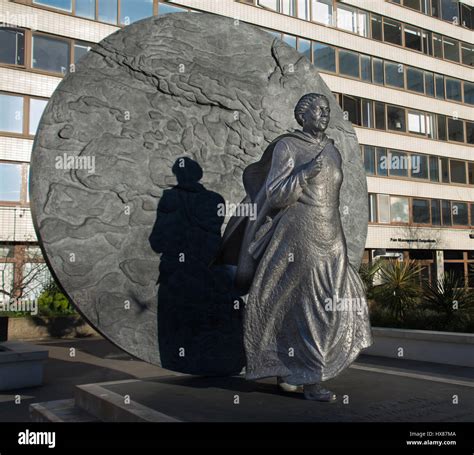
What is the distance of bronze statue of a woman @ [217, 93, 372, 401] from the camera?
4.77 m

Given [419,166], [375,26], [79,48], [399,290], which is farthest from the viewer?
[419,166]

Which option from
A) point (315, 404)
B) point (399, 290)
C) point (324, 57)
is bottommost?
point (315, 404)

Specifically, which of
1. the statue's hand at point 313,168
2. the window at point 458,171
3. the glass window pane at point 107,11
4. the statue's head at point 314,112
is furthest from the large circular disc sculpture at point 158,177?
the window at point 458,171

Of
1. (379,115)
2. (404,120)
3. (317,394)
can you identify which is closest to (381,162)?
(379,115)

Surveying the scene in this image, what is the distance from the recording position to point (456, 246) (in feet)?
105

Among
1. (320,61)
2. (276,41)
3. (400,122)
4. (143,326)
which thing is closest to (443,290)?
(276,41)

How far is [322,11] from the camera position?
27438 millimetres

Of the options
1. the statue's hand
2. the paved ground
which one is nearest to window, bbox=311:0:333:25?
the paved ground

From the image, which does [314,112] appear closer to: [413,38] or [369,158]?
[369,158]

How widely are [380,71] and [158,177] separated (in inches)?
1021

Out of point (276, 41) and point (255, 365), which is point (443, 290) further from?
point (255, 365)

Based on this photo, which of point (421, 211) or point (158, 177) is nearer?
point (158, 177)

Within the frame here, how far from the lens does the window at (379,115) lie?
1156 inches

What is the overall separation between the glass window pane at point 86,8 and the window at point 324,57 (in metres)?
10.5
